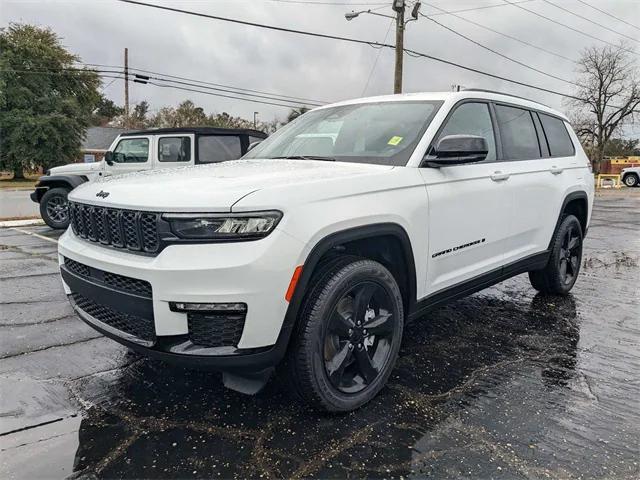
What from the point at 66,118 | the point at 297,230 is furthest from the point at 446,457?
the point at 66,118

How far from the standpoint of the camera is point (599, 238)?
9695 millimetres

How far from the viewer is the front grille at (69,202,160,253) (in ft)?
7.97

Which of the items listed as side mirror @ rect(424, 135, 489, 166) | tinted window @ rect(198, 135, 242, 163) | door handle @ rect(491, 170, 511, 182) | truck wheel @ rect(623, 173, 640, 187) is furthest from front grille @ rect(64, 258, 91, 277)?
truck wheel @ rect(623, 173, 640, 187)

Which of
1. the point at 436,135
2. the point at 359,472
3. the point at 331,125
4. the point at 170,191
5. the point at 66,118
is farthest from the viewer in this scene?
the point at 66,118

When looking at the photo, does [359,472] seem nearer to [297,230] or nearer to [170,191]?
[297,230]

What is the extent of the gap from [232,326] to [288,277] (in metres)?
0.35

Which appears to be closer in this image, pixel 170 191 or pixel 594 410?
pixel 170 191

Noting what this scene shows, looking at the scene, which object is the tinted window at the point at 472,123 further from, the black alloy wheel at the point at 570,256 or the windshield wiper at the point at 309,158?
the black alloy wheel at the point at 570,256

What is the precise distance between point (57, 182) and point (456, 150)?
32.3 feet

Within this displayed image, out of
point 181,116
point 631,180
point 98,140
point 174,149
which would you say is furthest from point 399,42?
point 98,140

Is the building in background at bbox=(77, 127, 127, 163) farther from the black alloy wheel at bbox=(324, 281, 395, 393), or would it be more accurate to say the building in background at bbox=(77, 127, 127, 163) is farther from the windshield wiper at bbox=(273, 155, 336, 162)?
the black alloy wheel at bbox=(324, 281, 395, 393)

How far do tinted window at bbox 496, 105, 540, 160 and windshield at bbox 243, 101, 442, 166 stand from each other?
0.91 metres

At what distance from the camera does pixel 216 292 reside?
2.26m

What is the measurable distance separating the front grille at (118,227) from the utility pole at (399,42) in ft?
54.6
